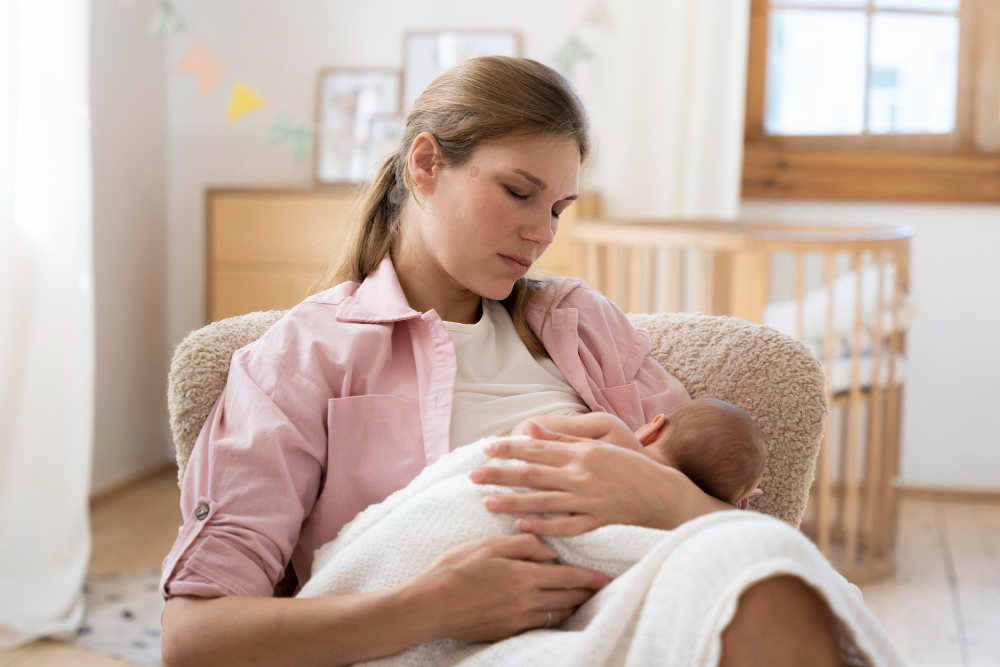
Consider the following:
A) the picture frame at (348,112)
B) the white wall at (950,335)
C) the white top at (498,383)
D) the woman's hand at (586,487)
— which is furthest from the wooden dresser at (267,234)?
the woman's hand at (586,487)

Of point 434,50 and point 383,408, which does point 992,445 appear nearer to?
point 434,50

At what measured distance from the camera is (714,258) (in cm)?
238

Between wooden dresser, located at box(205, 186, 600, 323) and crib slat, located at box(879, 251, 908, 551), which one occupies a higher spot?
wooden dresser, located at box(205, 186, 600, 323)

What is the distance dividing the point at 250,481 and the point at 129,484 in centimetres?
247

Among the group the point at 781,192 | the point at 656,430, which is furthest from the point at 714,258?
the point at 656,430

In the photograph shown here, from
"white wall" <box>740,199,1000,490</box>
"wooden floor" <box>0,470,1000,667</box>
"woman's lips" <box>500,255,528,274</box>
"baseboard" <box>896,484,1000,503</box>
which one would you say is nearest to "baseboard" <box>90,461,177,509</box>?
"wooden floor" <box>0,470,1000,667</box>

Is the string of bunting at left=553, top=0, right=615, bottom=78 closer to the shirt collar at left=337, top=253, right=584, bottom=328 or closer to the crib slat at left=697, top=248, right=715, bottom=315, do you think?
the crib slat at left=697, top=248, right=715, bottom=315

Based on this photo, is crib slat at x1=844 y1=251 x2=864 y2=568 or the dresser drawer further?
the dresser drawer

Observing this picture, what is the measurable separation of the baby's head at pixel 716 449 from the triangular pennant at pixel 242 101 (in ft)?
8.42

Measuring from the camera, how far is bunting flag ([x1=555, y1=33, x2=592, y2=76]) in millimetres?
3143

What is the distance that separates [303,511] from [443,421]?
193mm

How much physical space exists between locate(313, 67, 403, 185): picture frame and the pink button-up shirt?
213cm

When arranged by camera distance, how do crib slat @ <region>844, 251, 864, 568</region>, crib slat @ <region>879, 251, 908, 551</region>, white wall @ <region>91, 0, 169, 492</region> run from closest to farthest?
1. crib slat @ <region>844, 251, 864, 568</region>
2. crib slat @ <region>879, 251, 908, 551</region>
3. white wall @ <region>91, 0, 169, 492</region>

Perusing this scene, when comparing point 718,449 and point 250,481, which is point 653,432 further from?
point 250,481
